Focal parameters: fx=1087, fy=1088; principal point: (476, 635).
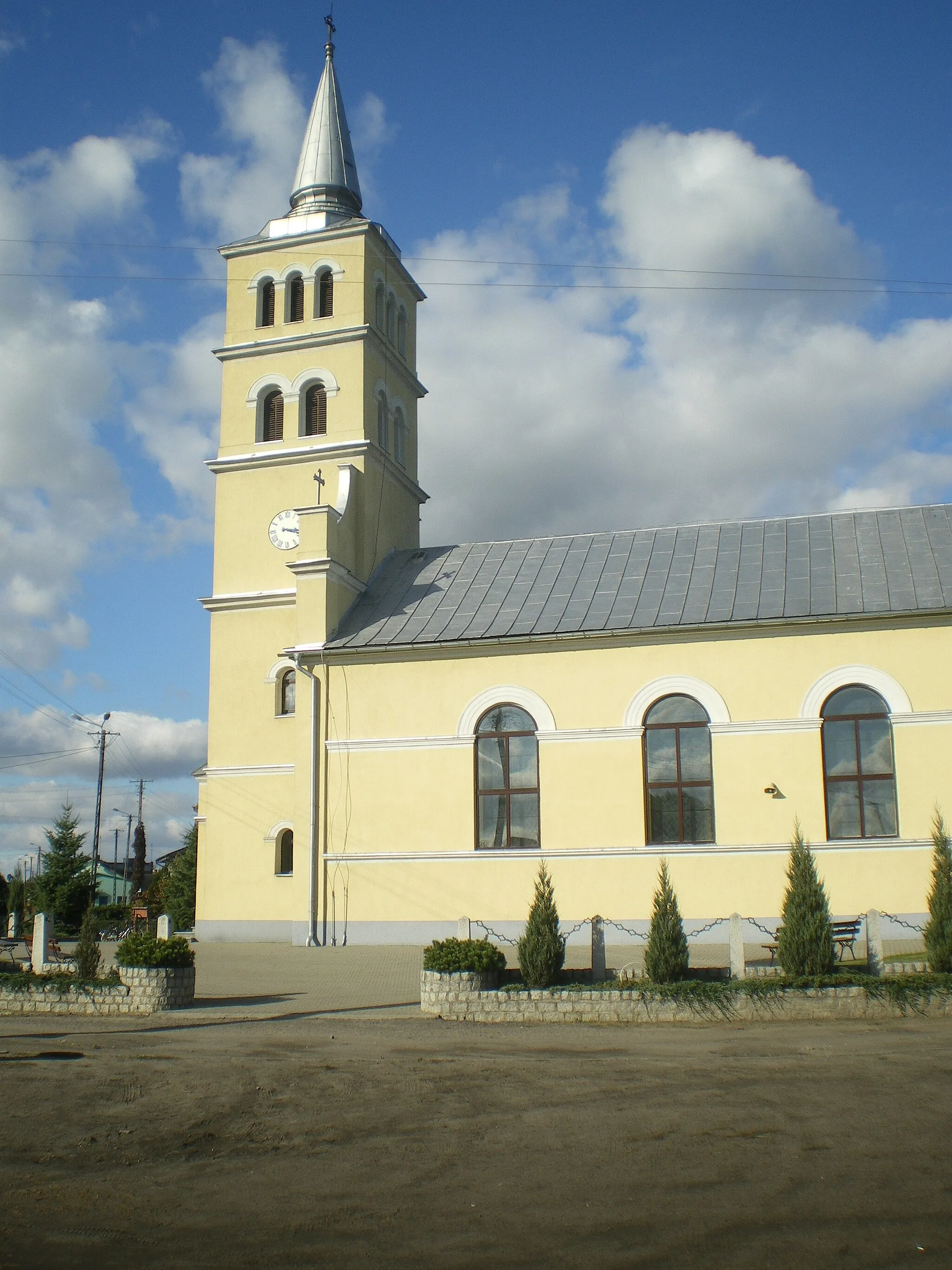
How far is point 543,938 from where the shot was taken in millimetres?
14102

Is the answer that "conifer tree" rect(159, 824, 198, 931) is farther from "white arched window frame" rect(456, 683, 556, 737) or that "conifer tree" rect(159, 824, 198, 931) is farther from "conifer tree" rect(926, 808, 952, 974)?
"conifer tree" rect(926, 808, 952, 974)

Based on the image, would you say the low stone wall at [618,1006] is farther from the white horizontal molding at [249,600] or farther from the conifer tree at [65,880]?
the conifer tree at [65,880]

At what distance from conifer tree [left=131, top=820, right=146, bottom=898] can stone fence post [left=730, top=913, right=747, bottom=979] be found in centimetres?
4456

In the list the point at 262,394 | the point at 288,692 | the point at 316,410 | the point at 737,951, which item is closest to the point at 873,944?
the point at 737,951

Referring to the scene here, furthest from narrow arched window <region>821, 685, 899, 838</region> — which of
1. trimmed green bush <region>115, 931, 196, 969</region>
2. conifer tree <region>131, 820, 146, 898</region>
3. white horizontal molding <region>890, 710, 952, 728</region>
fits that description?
conifer tree <region>131, 820, 146, 898</region>

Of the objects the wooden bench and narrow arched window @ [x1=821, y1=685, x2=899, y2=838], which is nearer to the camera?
the wooden bench

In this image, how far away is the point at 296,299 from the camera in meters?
28.9

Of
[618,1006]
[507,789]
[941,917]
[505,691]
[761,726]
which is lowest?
[618,1006]

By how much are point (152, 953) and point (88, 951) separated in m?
1.65

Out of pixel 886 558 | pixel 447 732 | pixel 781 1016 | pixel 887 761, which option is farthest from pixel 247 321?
pixel 781 1016

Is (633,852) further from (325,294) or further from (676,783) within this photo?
(325,294)

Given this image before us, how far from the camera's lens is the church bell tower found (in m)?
24.8

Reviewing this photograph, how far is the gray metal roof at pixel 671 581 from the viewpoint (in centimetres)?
2172

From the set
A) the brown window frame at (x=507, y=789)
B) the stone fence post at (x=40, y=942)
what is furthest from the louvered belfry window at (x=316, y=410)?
the stone fence post at (x=40, y=942)
